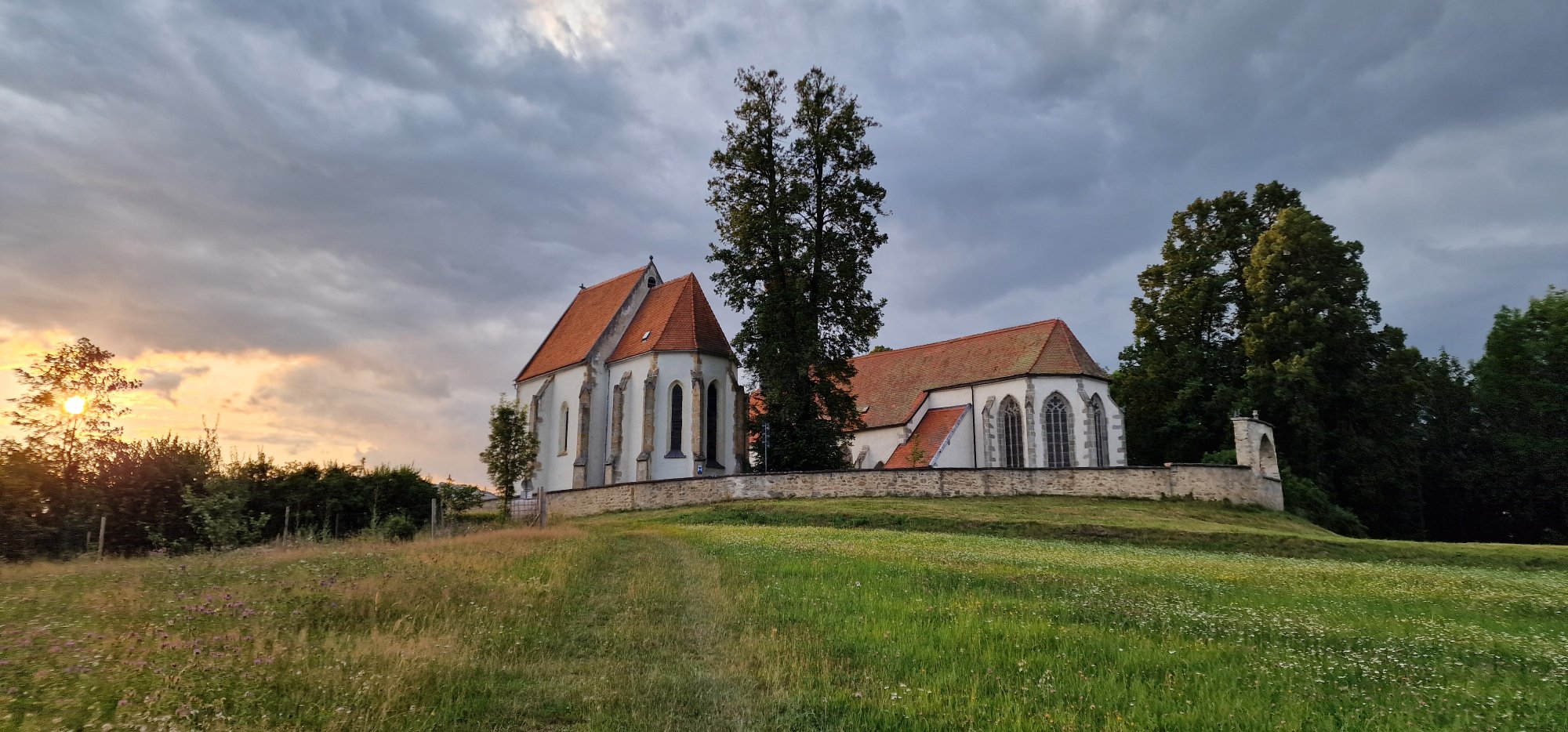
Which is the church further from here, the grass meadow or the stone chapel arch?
the grass meadow

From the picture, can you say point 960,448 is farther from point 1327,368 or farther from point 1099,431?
point 1327,368

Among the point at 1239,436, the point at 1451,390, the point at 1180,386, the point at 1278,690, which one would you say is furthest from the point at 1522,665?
the point at 1451,390

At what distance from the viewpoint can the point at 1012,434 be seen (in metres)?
41.2

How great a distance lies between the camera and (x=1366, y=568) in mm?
18375

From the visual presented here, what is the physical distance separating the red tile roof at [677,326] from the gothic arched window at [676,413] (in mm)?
1889

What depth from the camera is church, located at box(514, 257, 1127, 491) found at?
3844 cm

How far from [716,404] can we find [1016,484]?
46.2 ft

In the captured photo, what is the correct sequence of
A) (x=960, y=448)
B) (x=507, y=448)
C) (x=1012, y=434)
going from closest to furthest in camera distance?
(x=507, y=448)
(x=1012, y=434)
(x=960, y=448)

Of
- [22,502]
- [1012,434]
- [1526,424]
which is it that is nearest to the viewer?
[22,502]

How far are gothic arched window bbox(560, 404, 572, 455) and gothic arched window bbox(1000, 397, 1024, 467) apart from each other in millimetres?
20979

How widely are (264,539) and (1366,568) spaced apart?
26469 millimetres

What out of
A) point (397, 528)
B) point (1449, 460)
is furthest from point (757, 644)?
point (1449, 460)

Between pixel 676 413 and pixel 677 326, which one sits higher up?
pixel 677 326

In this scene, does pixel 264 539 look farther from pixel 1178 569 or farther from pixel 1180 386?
pixel 1180 386
